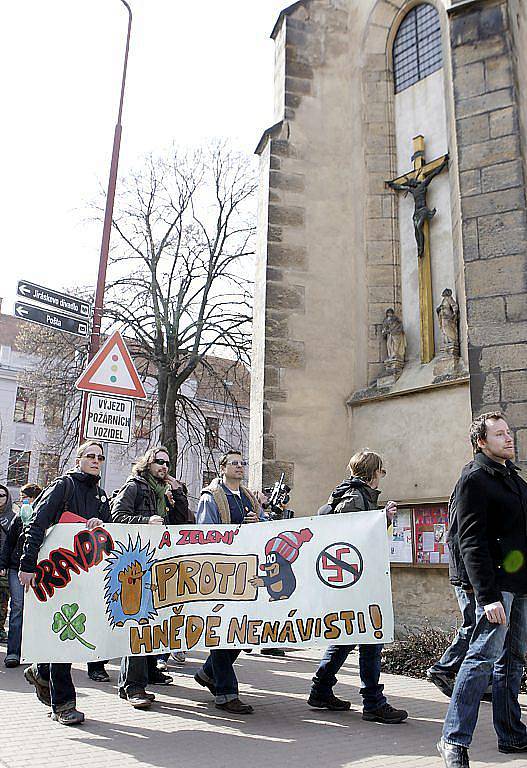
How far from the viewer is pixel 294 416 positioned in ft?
37.4

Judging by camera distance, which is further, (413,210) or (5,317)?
(5,317)

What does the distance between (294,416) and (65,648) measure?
6434 mm

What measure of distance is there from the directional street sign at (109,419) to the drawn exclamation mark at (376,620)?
314 centimetres

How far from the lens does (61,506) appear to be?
557 cm

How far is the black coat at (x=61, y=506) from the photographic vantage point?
17.5ft

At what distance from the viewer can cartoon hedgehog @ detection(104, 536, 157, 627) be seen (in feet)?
18.7

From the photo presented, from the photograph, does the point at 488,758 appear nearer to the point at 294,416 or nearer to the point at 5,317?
the point at 294,416

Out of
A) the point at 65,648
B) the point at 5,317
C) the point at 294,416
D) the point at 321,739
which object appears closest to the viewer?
the point at 321,739

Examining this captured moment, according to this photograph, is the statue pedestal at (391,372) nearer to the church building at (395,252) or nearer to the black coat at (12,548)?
the church building at (395,252)

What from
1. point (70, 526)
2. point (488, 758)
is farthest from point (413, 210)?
point (488, 758)

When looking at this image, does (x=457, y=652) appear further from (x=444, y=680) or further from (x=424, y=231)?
(x=424, y=231)

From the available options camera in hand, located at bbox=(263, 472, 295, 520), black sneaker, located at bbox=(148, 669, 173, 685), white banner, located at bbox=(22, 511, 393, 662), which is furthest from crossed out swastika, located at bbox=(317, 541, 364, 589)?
camera in hand, located at bbox=(263, 472, 295, 520)

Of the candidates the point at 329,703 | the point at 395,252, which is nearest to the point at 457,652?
the point at 329,703

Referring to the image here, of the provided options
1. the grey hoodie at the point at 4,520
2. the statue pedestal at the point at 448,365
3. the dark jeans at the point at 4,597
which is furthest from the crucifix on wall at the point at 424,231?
the dark jeans at the point at 4,597
